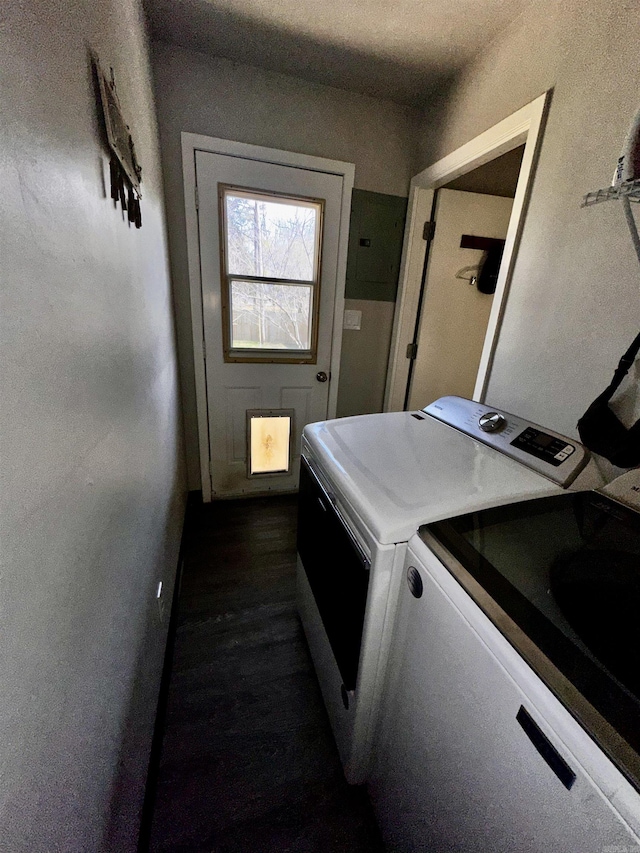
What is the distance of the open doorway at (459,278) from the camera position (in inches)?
83.5

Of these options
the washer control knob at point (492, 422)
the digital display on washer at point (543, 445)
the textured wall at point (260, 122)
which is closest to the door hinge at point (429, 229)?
the textured wall at point (260, 122)

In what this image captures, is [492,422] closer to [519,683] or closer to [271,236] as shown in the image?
[519,683]

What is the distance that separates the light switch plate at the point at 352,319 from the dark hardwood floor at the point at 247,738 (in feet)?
5.34

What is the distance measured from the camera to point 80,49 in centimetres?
67

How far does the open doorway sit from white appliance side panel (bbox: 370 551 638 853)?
6.29ft

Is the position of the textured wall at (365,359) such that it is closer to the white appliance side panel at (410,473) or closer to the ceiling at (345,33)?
the ceiling at (345,33)

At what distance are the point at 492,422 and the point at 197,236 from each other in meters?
1.85

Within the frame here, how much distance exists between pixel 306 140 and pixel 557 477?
2182 mm

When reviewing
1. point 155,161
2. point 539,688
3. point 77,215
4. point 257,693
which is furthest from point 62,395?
point 155,161

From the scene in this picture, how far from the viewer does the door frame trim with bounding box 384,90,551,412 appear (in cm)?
131

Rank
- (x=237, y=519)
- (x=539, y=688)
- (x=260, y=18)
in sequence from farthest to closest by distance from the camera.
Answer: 1. (x=237, y=519)
2. (x=260, y=18)
3. (x=539, y=688)

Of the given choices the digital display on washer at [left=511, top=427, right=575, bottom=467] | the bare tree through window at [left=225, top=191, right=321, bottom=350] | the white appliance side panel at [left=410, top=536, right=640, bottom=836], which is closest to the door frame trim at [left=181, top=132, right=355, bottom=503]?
the bare tree through window at [left=225, top=191, right=321, bottom=350]

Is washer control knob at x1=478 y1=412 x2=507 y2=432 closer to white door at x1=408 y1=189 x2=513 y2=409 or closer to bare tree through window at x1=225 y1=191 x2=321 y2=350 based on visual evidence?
white door at x1=408 y1=189 x2=513 y2=409

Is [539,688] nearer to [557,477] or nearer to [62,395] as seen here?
[557,477]
